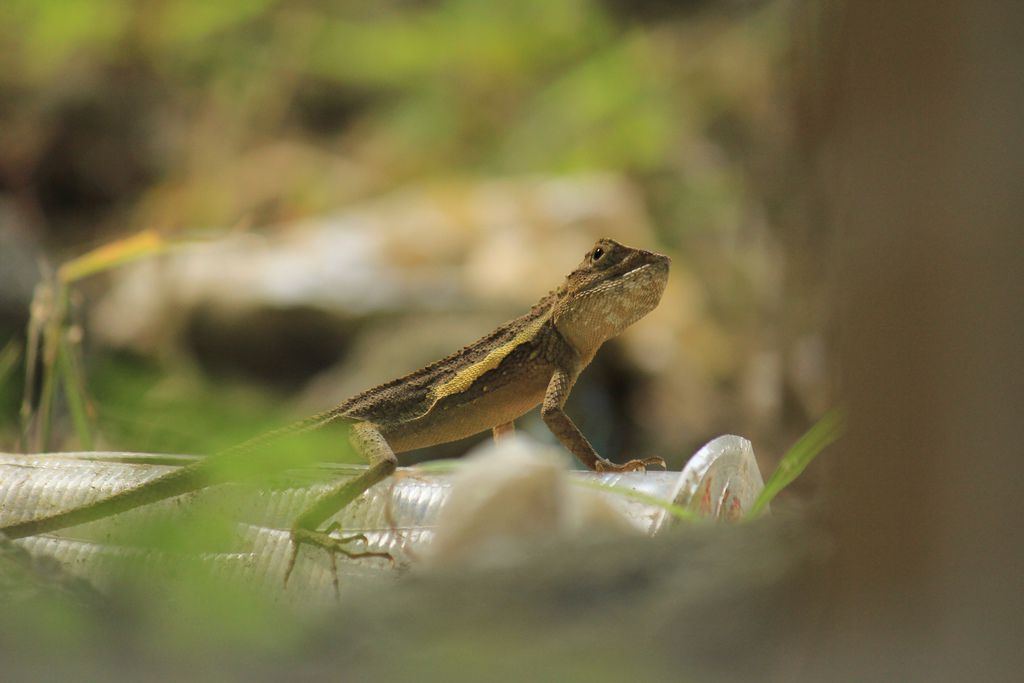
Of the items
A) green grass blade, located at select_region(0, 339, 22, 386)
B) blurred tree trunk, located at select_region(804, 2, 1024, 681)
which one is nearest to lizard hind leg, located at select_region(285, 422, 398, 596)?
blurred tree trunk, located at select_region(804, 2, 1024, 681)

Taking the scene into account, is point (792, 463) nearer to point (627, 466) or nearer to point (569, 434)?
point (627, 466)

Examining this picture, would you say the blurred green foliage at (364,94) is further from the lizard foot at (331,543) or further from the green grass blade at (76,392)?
the lizard foot at (331,543)

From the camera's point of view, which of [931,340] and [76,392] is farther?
[76,392]

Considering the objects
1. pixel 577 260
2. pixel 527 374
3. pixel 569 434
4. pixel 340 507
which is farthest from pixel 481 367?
pixel 577 260

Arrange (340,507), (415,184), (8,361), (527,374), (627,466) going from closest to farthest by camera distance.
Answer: (340,507), (627,466), (527,374), (8,361), (415,184)

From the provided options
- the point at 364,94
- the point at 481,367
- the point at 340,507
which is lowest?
the point at 340,507

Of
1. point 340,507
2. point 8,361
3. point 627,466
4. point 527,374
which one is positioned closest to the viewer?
point 340,507

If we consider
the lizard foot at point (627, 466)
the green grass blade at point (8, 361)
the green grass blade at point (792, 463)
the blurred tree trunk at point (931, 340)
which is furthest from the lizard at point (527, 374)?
the blurred tree trunk at point (931, 340)
